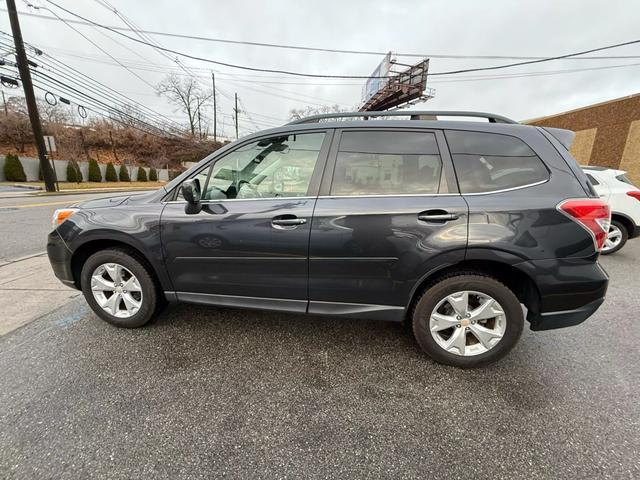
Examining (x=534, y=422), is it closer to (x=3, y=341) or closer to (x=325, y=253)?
(x=325, y=253)

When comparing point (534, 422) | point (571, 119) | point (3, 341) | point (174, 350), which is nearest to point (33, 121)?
point (3, 341)

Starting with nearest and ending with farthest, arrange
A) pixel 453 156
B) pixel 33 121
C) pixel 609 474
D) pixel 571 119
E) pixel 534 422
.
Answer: pixel 609 474 < pixel 534 422 < pixel 453 156 < pixel 571 119 < pixel 33 121

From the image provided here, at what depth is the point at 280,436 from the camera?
64.6 inches

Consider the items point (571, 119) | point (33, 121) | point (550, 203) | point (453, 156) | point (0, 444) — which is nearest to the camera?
point (0, 444)

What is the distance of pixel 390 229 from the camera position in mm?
2037

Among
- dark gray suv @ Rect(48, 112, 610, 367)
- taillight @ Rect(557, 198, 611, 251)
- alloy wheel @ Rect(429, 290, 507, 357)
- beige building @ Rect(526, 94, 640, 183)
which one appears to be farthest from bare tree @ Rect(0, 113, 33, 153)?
beige building @ Rect(526, 94, 640, 183)

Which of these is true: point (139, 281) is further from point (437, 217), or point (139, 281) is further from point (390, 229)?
point (437, 217)

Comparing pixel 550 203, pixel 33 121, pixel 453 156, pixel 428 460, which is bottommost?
pixel 428 460

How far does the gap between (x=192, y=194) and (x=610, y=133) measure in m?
16.3

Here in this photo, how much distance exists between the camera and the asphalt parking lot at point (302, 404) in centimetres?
150

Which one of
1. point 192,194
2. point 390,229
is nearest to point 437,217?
point 390,229

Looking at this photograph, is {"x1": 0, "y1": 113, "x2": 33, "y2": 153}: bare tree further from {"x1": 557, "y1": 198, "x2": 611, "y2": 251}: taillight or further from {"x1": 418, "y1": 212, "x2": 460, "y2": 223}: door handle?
{"x1": 557, "y1": 198, "x2": 611, "y2": 251}: taillight

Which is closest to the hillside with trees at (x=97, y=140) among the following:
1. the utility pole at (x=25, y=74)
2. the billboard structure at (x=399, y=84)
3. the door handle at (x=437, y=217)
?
the utility pole at (x=25, y=74)

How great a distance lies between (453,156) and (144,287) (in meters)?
2.80
